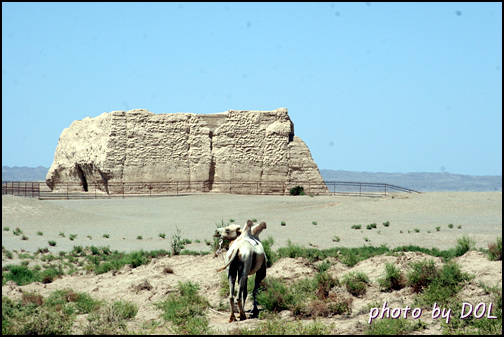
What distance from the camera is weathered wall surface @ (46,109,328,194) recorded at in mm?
41875

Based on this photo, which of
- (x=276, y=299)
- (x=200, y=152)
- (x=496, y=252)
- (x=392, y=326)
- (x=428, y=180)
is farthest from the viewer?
(x=428, y=180)

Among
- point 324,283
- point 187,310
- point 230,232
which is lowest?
point 187,310

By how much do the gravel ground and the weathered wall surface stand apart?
343 cm

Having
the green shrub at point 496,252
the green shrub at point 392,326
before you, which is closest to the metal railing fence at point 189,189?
the green shrub at point 496,252

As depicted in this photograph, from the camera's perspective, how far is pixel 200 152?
140ft

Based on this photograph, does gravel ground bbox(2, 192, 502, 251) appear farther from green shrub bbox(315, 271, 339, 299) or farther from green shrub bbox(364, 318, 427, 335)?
green shrub bbox(364, 318, 427, 335)

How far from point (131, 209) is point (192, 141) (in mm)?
10200

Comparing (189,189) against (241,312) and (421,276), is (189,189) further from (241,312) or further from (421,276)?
(241,312)

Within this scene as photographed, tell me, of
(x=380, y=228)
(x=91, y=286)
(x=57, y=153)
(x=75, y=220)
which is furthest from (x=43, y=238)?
(x=57, y=153)

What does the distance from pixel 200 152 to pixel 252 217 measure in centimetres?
1366

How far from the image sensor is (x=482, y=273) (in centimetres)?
1212

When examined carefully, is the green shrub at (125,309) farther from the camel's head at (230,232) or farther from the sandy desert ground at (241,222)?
the camel's head at (230,232)

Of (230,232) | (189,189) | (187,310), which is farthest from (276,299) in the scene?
(189,189)

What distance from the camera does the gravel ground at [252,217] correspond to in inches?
870
